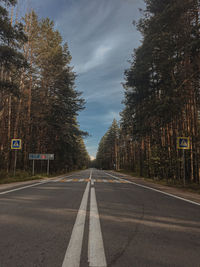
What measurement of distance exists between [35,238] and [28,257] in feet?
1.96

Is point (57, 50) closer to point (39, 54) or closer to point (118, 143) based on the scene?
point (39, 54)

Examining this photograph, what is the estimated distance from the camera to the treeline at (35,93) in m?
12.7

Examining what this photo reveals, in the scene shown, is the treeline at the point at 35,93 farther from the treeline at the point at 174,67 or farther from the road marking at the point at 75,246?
the road marking at the point at 75,246

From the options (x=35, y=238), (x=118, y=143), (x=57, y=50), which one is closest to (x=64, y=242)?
(x=35, y=238)

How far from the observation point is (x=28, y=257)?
2121 mm

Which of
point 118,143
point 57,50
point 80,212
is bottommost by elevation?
point 80,212

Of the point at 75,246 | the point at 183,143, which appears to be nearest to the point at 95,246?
the point at 75,246

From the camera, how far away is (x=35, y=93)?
75.6 ft

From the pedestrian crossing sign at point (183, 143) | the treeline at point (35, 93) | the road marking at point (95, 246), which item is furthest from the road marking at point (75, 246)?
the treeline at point (35, 93)

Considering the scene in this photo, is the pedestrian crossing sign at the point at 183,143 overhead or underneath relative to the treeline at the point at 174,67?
underneath

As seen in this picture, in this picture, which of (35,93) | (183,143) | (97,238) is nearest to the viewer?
(97,238)

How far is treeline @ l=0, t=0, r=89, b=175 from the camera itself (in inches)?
499

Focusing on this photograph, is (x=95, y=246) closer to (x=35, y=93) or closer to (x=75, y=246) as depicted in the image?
(x=75, y=246)

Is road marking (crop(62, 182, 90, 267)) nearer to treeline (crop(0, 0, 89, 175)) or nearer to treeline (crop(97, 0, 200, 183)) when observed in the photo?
treeline (crop(97, 0, 200, 183))
